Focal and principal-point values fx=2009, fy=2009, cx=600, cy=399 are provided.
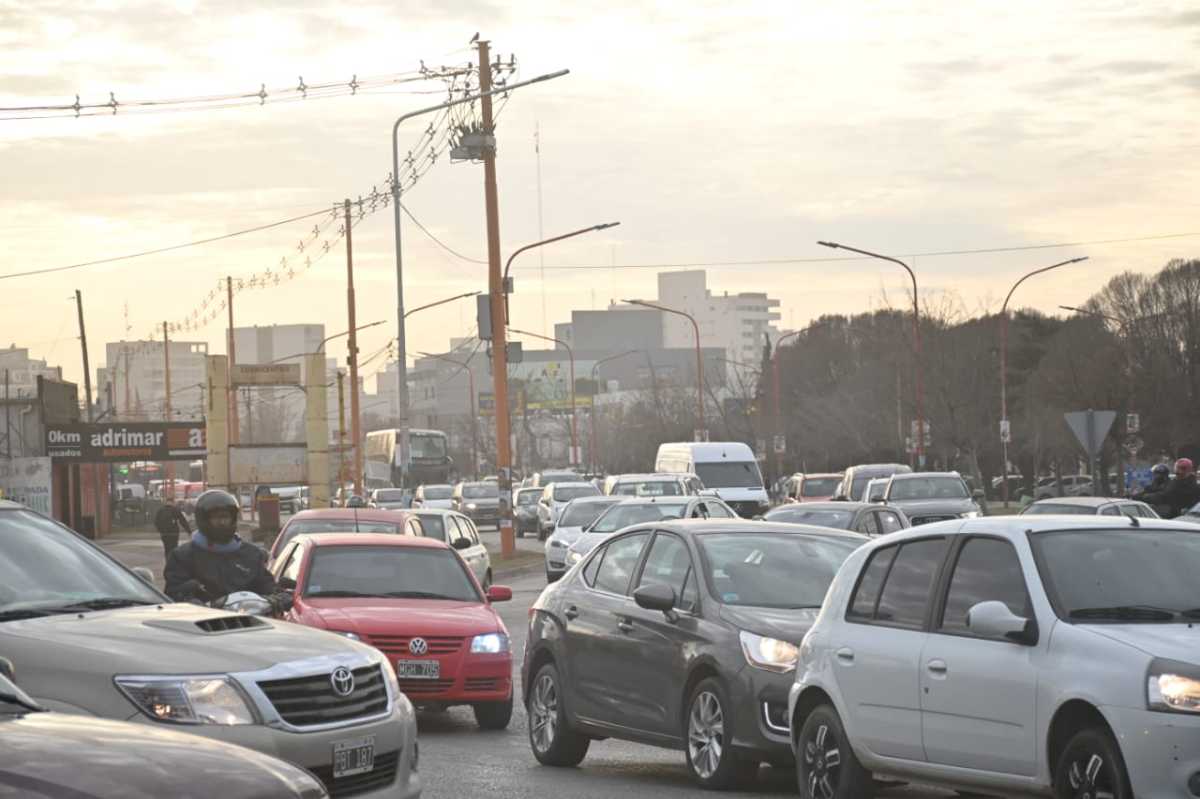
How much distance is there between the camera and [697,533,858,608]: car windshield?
12.1 m

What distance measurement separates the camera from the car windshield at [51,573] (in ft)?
28.0

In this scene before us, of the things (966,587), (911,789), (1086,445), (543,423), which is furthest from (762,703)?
(543,423)

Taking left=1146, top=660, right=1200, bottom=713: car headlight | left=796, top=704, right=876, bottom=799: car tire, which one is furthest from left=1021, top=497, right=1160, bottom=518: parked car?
left=1146, top=660, right=1200, bottom=713: car headlight

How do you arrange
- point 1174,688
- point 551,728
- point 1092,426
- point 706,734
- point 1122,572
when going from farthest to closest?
point 1092,426 → point 551,728 → point 706,734 → point 1122,572 → point 1174,688

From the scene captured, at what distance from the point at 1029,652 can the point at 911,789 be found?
10.3 feet

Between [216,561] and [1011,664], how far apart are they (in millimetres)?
6557

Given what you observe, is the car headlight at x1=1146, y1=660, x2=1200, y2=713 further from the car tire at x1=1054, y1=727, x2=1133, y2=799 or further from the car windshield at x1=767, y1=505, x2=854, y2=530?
the car windshield at x1=767, y1=505, x2=854, y2=530

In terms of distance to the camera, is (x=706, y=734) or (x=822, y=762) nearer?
(x=822, y=762)

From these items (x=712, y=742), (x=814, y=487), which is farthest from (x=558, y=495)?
(x=712, y=742)

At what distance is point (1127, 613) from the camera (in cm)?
860

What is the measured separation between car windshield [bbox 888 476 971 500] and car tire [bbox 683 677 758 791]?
2672 cm

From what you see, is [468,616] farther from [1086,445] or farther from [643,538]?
[1086,445]

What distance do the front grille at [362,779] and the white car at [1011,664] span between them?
239 cm

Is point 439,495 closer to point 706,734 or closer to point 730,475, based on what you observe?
point 730,475
